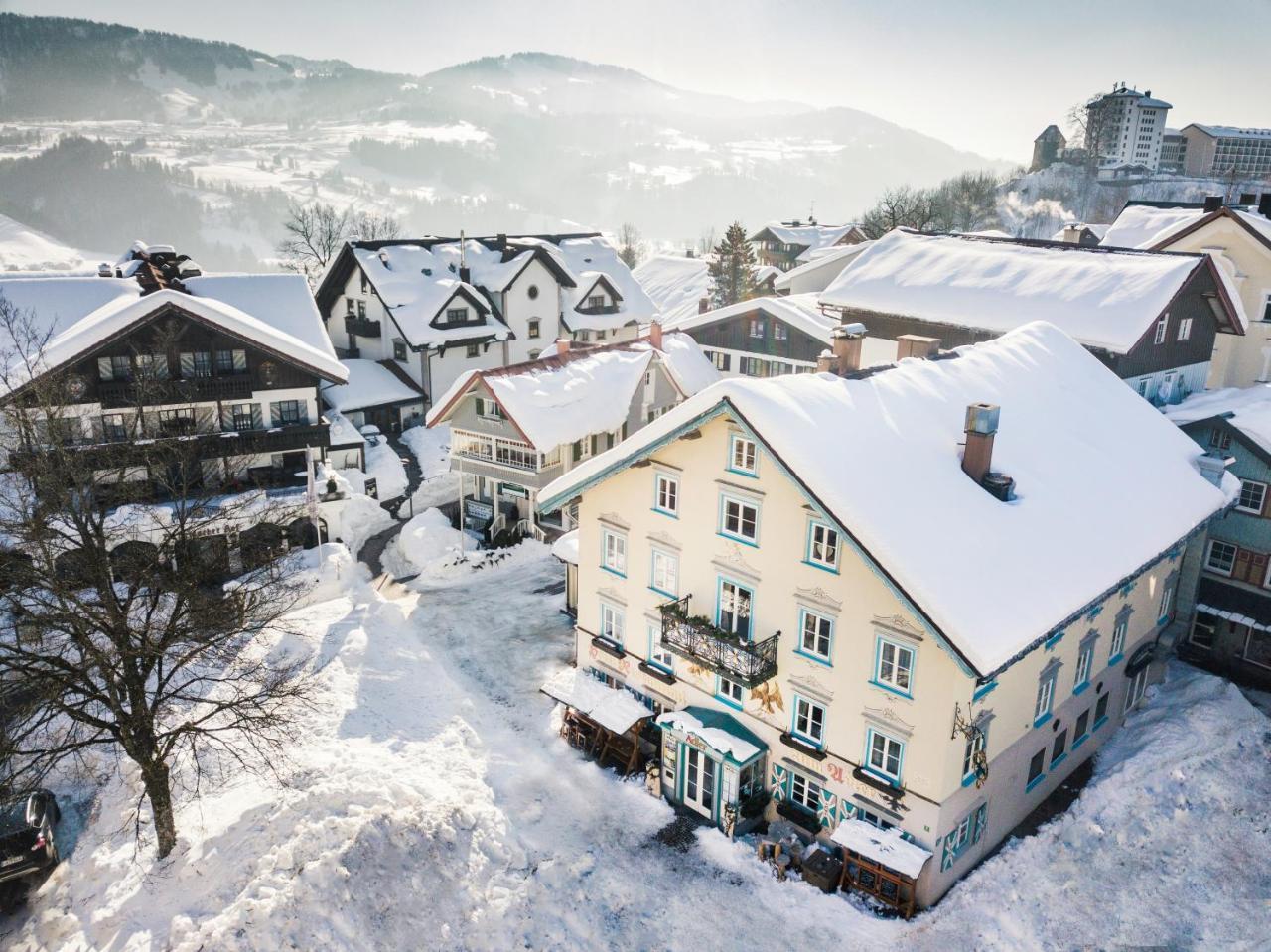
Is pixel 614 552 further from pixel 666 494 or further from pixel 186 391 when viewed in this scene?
pixel 186 391

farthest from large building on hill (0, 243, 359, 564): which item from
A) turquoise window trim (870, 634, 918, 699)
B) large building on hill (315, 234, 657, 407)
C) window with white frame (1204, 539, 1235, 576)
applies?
window with white frame (1204, 539, 1235, 576)

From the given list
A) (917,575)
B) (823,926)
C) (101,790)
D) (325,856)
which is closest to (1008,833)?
(823,926)

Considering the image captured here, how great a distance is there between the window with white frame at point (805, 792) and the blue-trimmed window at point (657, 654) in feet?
15.7

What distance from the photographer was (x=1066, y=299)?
3725 centimetres

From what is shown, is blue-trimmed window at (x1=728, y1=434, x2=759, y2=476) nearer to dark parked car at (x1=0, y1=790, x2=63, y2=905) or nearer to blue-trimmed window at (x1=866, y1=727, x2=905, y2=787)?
blue-trimmed window at (x1=866, y1=727, x2=905, y2=787)

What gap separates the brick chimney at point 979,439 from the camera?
21.7m

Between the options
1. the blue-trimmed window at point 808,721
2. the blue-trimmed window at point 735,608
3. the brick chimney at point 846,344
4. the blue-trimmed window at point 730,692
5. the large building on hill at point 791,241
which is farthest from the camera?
the large building on hill at point 791,241

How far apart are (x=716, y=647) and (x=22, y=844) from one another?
704 inches

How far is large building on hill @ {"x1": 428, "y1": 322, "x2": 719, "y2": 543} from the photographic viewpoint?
4081 cm

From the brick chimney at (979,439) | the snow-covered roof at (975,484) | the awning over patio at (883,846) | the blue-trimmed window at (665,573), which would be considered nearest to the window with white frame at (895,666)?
the snow-covered roof at (975,484)

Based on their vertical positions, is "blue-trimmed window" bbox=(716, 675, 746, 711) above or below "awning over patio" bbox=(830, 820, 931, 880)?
above

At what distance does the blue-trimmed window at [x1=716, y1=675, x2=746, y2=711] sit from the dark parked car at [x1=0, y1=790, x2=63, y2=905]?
56.6ft

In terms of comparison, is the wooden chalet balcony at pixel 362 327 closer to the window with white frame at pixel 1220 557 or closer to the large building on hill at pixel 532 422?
the large building on hill at pixel 532 422

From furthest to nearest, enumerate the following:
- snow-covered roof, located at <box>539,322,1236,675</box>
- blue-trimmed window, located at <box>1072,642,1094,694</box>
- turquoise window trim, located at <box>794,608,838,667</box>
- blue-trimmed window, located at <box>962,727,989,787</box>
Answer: blue-trimmed window, located at <box>1072,642,1094,694</box>
turquoise window trim, located at <box>794,608,838,667</box>
blue-trimmed window, located at <box>962,727,989,787</box>
snow-covered roof, located at <box>539,322,1236,675</box>
